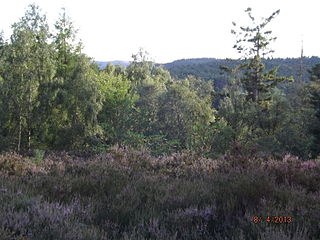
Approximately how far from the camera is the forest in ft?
11.7

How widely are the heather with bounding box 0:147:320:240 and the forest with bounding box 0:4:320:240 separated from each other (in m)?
0.02

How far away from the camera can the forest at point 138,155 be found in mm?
3562

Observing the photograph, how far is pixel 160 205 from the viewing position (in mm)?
4297

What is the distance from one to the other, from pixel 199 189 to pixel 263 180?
0.90m

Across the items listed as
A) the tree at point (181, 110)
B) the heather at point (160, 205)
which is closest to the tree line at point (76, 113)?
the heather at point (160, 205)

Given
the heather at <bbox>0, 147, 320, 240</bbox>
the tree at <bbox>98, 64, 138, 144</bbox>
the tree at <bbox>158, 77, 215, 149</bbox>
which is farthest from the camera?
the tree at <bbox>158, 77, 215, 149</bbox>

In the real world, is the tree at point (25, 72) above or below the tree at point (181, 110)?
above

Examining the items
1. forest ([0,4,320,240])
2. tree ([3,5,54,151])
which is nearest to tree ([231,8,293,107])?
forest ([0,4,320,240])

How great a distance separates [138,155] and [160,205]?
4482 millimetres

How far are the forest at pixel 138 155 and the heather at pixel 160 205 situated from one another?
0.06 feet

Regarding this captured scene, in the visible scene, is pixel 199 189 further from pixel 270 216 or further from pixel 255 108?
pixel 255 108

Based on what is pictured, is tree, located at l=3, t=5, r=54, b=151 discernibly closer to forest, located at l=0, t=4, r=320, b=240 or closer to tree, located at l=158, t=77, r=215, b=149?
forest, located at l=0, t=4, r=320, b=240
